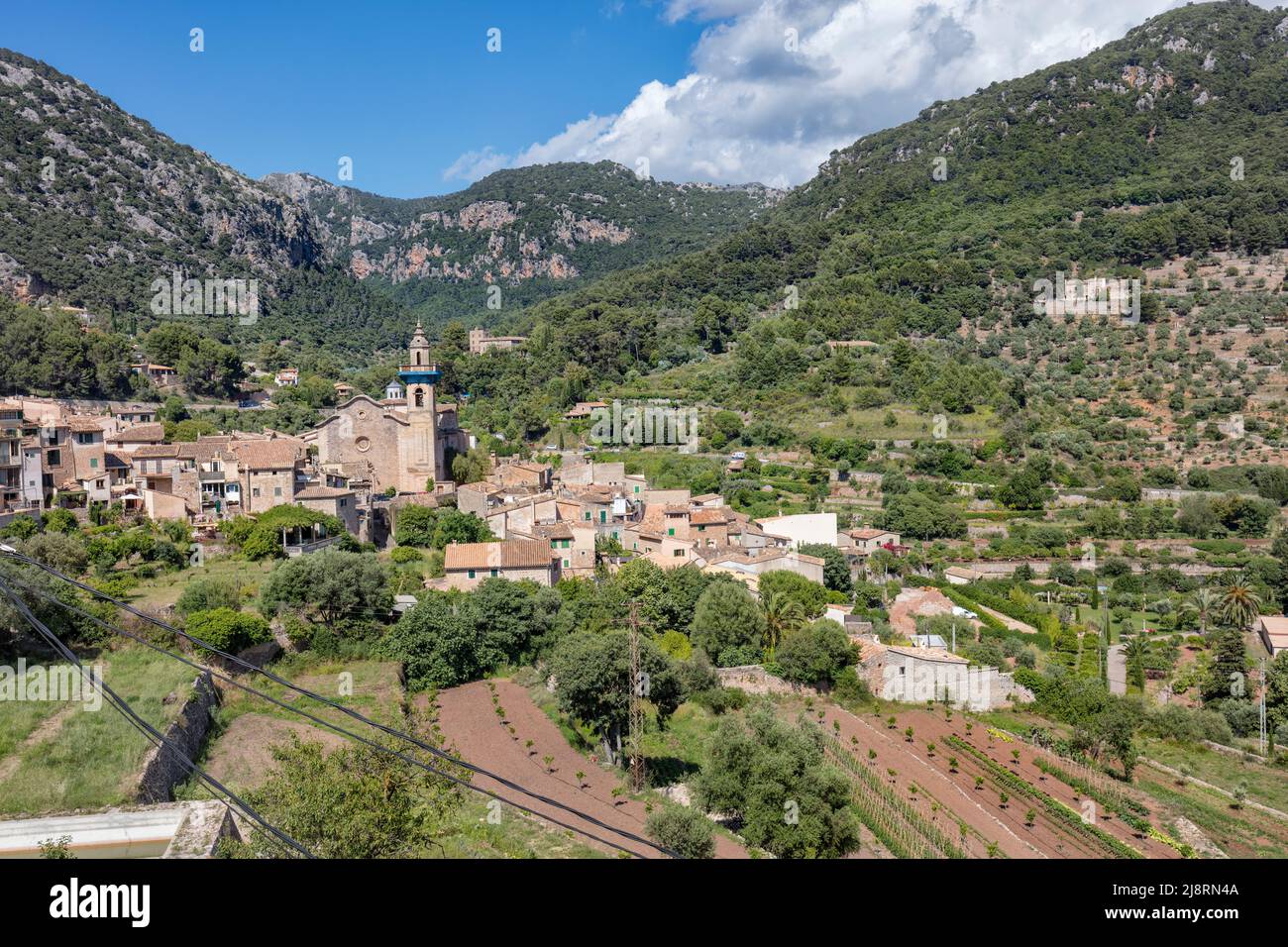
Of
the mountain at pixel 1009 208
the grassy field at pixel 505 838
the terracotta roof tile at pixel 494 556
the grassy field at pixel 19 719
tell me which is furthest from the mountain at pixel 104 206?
the grassy field at pixel 505 838

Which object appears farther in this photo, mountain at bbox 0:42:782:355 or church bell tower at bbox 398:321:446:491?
mountain at bbox 0:42:782:355

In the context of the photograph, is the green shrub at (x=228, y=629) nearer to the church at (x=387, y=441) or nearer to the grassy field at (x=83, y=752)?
the grassy field at (x=83, y=752)

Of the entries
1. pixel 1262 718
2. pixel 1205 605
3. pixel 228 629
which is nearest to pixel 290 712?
pixel 228 629

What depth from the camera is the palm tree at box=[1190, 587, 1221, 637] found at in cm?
2722

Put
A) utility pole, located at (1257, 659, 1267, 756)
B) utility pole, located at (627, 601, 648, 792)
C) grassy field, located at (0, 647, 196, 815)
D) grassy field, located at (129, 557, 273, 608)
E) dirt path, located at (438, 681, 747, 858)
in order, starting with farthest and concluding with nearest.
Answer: utility pole, located at (1257, 659, 1267, 756) < grassy field, located at (129, 557, 273, 608) < utility pole, located at (627, 601, 648, 792) < dirt path, located at (438, 681, 747, 858) < grassy field, located at (0, 647, 196, 815)

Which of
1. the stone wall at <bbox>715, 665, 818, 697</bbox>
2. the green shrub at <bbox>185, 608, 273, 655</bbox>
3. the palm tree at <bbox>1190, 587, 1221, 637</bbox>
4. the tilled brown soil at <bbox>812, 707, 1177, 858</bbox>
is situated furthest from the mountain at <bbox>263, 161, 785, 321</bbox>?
the tilled brown soil at <bbox>812, 707, 1177, 858</bbox>

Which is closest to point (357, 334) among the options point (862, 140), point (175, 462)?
point (175, 462)

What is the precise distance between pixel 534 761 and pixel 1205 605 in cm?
2230

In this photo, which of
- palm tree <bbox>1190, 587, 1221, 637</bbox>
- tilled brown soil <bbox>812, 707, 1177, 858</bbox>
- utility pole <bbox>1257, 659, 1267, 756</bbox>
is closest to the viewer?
tilled brown soil <bbox>812, 707, 1177, 858</bbox>

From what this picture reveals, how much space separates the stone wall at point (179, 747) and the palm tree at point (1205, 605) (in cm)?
2632

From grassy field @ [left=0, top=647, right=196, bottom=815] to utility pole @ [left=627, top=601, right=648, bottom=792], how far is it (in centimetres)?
712

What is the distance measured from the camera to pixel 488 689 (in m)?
19.5

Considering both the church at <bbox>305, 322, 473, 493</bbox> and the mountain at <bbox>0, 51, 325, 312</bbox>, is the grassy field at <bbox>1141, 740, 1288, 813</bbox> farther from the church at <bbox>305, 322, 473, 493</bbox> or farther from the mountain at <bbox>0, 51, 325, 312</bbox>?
the mountain at <bbox>0, 51, 325, 312</bbox>

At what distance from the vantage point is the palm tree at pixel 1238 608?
2608 centimetres
